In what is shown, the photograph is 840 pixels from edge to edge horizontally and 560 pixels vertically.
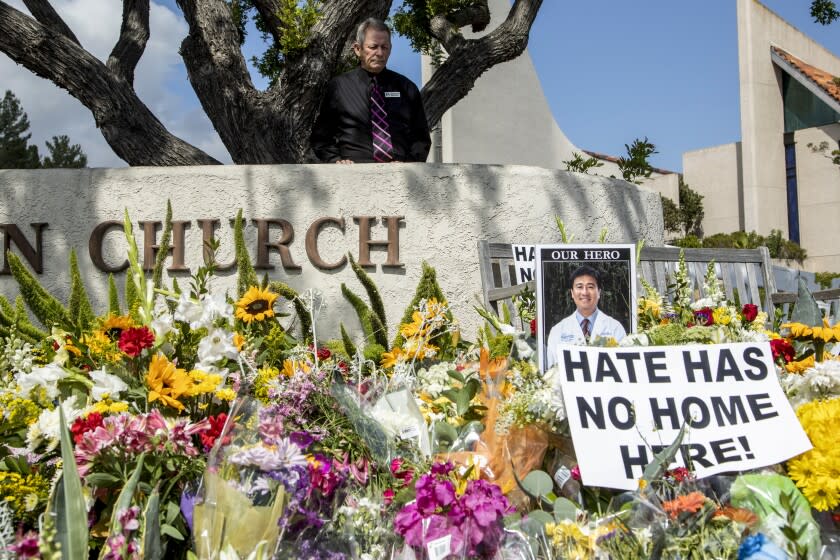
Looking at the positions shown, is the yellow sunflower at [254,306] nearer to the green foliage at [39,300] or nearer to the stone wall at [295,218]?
the green foliage at [39,300]

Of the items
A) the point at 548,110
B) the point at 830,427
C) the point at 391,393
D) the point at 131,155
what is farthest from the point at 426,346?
the point at 548,110

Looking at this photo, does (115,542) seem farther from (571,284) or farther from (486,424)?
(571,284)

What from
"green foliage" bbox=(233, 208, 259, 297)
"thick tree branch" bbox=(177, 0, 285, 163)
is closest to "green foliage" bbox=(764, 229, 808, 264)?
"thick tree branch" bbox=(177, 0, 285, 163)

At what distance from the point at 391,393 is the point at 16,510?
643 mm

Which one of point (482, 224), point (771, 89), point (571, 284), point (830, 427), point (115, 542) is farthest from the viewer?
point (771, 89)

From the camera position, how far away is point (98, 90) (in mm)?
5352

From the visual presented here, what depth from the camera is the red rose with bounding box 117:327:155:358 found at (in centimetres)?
126

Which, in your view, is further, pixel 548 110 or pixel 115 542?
pixel 548 110

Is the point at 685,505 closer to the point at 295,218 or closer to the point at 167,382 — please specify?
the point at 167,382

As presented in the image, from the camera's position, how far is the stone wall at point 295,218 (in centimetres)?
362

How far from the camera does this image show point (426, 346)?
82.4 inches

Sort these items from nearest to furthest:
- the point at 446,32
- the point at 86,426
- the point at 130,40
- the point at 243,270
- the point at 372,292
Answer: the point at 86,426 → the point at 243,270 → the point at 372,292 → the point at 130,40 → the point at 446,32

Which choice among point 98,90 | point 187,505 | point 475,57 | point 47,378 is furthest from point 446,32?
point 187,505

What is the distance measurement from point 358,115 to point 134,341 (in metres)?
2.72
